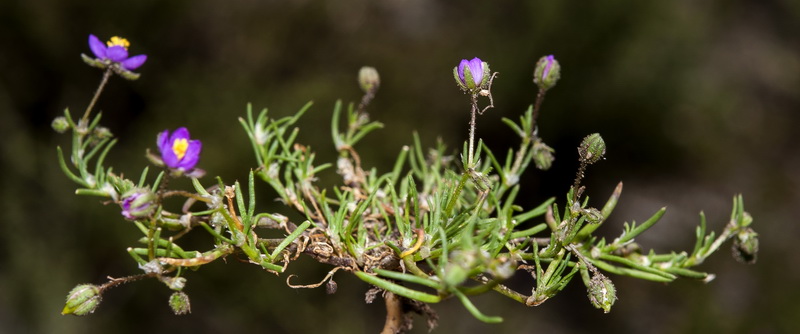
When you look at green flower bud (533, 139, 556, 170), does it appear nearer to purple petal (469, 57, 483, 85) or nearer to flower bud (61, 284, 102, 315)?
purple petal (469, 57, 483, 85)

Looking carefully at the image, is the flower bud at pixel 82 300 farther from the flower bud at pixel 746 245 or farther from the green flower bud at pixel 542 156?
the flower bud at pixel 746 245

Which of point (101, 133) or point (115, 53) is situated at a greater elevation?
point (115, 53)

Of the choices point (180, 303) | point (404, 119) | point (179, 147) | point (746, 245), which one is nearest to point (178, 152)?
point (179, 147)

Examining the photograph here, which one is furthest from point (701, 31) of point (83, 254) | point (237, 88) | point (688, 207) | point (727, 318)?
point (83, 254)

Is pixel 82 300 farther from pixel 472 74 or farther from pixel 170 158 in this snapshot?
pixel 472 74

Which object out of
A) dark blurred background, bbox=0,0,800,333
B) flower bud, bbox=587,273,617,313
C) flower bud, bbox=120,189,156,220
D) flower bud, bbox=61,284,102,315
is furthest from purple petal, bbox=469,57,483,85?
dark blurred background, bbox=0,0,800,333

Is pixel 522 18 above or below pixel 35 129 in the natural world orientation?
above

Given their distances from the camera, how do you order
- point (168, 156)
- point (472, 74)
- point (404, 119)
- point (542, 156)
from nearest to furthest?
point (168, 156) → point (472, 74) → point (542, 156) → point (404, 119)

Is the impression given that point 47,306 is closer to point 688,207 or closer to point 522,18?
point 522,18
